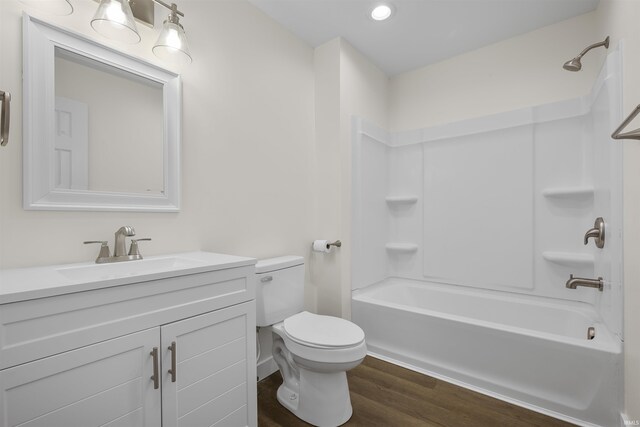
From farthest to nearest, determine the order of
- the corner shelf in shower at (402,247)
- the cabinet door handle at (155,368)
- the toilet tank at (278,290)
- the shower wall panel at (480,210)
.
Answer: the corner shelf in shower at (402,247) → the shower wall panel at (480,210) → the toilet tank at (278,290) → the cabinet door handle at (155,368)

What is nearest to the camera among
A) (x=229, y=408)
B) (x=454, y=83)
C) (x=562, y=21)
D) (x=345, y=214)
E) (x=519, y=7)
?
(x=229, y=408)

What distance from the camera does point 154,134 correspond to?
1.50 metres

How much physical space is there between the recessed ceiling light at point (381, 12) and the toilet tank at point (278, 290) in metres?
1.77

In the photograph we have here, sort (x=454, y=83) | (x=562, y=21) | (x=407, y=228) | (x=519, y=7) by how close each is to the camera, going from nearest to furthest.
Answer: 1. (x=519, y=7)
2. (x=562, y=21)
3. (x=454, y=83)
4. (x=407, y=228)

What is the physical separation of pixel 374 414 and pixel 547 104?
8.08ft

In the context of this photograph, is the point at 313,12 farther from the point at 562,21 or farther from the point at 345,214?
the point at 562,21

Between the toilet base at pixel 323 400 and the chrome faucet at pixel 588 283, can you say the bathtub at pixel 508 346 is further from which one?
the toilet base at pixel 323 400

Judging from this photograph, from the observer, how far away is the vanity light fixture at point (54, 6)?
116cm

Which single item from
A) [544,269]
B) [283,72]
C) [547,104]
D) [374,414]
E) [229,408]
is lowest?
[374,414]

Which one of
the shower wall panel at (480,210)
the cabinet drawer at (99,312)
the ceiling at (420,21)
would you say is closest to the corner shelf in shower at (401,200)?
the shower wall panel at (480,210)

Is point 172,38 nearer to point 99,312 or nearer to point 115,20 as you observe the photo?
point 115,20

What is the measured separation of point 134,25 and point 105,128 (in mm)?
468

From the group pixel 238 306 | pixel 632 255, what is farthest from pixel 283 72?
pixel 632 255

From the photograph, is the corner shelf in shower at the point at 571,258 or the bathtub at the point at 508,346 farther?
the corner shelf in shower at the point at 571,258
